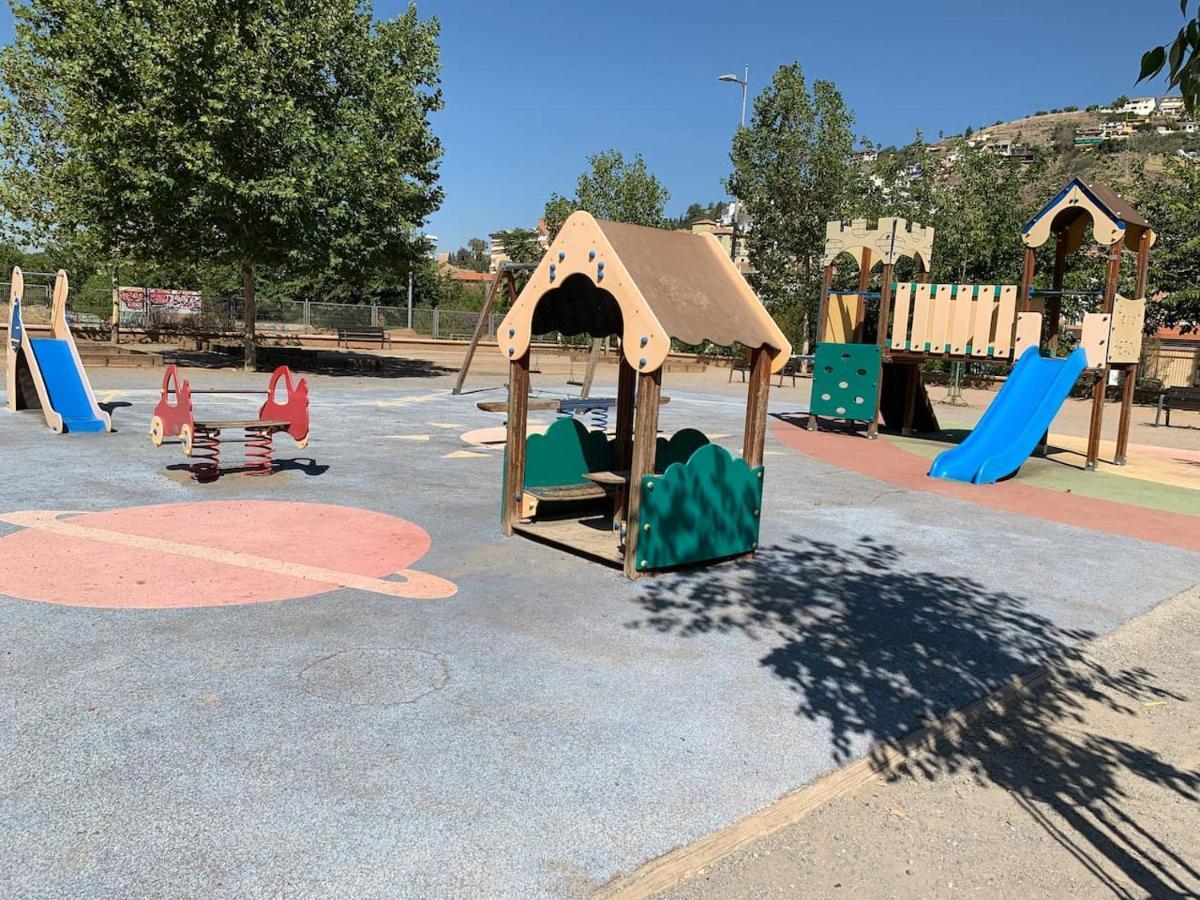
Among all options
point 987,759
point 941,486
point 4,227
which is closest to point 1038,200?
point 941,486

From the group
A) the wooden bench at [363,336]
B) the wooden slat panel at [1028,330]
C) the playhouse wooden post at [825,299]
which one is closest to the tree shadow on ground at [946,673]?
the wooden slat panel at [1028,330]

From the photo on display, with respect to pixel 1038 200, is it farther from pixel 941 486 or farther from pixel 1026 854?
pixel 1026 854

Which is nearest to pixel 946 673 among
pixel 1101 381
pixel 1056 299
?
pixel 1101 381

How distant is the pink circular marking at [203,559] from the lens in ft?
17.4

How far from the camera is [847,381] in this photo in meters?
16.4

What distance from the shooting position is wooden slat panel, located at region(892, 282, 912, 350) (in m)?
15.6

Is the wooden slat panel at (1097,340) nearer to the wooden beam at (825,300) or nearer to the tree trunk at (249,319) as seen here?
the wooden beam at (825,300)

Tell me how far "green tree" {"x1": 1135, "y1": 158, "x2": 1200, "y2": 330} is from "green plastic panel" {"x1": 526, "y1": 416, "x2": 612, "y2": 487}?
1079 inches

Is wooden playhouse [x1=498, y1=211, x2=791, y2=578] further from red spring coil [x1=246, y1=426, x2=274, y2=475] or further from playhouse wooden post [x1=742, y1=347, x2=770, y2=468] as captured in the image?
red spring coil [x1=246, y1=426, x2=274, y2=475]

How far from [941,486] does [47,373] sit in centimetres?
1242

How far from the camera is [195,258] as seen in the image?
82.4 ft

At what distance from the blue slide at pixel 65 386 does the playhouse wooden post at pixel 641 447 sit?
29.0 ft

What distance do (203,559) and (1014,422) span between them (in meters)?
10.8

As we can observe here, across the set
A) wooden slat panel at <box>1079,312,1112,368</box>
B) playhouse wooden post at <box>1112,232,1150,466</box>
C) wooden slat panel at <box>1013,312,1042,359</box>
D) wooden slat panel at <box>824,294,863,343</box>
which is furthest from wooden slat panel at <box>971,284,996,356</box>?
wooden slat panel at <box>824,294,863,343</box>
